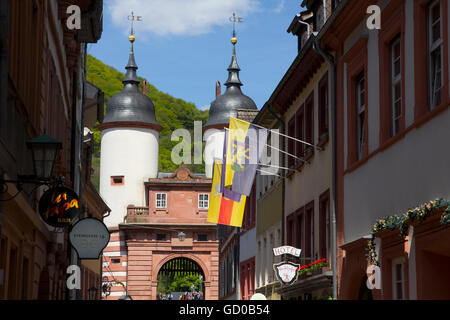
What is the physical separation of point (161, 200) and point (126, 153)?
16.9 feet

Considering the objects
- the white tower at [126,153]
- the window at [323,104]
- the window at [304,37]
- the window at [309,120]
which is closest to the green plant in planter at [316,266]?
the window at [323,104]

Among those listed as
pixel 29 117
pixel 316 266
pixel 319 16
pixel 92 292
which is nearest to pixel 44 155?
pixel 29 117

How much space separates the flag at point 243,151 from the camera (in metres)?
22.4

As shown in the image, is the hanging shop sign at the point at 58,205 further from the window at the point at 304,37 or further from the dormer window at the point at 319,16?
the window at the point at 304,37

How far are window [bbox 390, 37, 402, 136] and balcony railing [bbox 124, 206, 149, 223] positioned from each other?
5678cm

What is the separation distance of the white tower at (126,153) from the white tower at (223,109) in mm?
5571

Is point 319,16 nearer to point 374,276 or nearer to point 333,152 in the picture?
point 333,152

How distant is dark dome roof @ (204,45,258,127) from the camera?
8150 cm

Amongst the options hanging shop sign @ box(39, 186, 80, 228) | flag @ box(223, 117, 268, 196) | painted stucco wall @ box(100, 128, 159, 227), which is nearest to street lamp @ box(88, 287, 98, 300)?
flag @ box(223, 117, 268, 196)

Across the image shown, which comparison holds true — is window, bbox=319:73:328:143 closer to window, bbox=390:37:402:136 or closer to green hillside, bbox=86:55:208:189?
window, bbox=390:37:402:136

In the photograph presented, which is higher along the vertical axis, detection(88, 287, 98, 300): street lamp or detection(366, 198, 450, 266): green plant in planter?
detection(88, 287, 98, 300): street lamp
